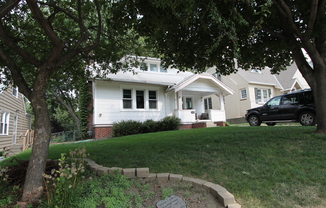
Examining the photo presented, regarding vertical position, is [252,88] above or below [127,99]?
above

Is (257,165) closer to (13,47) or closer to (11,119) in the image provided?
(13,47)

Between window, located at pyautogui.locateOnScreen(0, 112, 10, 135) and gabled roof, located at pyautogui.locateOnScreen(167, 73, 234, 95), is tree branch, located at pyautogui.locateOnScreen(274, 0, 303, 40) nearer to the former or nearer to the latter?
gabled roof, located at pyautogui.locateOnScreen(167, 73, 234, 95)

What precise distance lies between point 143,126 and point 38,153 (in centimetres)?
1058

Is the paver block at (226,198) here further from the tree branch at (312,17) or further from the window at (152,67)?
the window at (152,67)

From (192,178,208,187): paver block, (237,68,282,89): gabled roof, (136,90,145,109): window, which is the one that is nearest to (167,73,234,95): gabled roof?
(136,90,145,109): window

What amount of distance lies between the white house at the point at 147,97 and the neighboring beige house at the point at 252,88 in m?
5.47

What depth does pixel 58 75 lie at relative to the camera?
7.33 m

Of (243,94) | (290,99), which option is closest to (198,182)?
(290,99)

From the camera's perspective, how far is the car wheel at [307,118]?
31.0ft

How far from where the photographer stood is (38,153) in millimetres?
3104

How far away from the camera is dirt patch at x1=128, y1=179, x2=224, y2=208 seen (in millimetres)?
2930

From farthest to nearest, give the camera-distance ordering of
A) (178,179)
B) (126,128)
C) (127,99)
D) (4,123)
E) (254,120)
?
(127,99) → (4,123) → (126,128) → (254,120) → (178,179)

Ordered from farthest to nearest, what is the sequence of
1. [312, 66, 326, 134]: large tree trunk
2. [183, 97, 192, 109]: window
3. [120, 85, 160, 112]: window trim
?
[183, 97, 192, 109]: window → [120, 85, 160, 112]: window trim → [312, 66, 326, 134]: large tree trunk

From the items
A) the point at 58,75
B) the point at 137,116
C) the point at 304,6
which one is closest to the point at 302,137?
the point at 304,6
